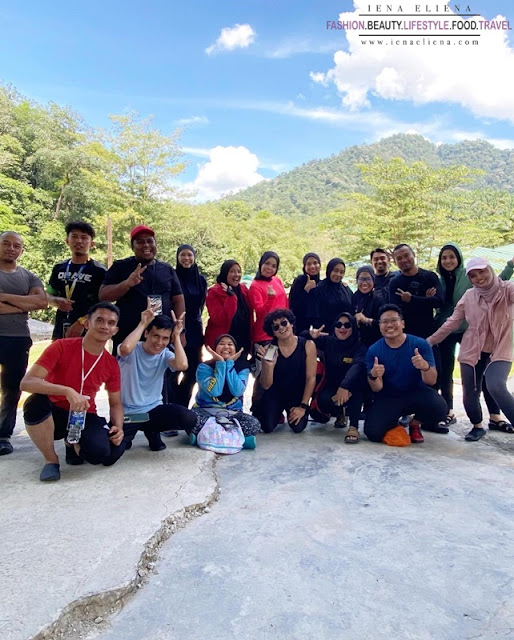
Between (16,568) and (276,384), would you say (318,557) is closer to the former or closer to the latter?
(16,568)

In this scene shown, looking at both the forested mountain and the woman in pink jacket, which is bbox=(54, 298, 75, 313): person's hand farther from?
the forested mountain

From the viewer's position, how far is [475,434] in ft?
13.7

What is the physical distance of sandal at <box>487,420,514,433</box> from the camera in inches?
172

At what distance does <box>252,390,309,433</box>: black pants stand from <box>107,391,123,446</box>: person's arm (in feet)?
4.91

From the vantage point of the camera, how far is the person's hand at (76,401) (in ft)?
9.99

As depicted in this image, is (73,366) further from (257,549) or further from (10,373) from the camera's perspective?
(257,549)

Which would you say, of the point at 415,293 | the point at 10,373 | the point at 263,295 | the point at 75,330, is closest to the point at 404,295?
the point at 415,293

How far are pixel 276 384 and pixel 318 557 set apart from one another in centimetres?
223

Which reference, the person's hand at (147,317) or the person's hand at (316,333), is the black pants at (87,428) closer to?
the person's hand at (147,317)

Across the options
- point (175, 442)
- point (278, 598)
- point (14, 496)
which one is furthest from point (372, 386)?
point (14, 496)

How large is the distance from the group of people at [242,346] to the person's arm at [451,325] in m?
0.02

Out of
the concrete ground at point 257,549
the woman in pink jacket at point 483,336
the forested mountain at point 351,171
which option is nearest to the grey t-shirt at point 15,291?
the concrete ground at point 257,549

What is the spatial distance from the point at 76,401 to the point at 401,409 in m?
2.69

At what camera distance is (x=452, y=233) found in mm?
18406
